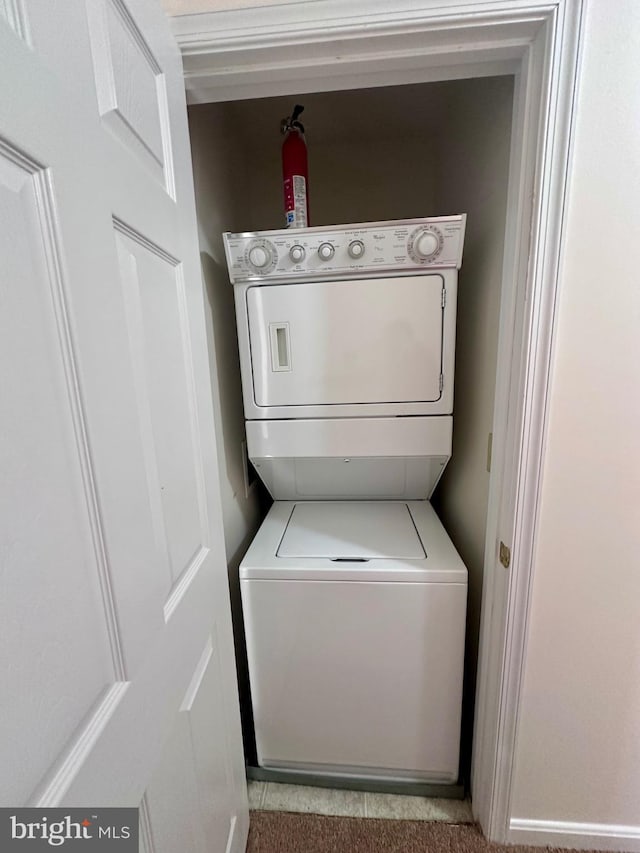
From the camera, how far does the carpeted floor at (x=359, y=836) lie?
1233 millimetres

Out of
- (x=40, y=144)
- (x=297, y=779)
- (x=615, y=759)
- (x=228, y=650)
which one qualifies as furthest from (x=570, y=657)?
(x=40, y=144)

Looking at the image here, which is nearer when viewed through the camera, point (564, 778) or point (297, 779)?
point (564, 778)

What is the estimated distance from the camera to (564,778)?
1184 millimetres

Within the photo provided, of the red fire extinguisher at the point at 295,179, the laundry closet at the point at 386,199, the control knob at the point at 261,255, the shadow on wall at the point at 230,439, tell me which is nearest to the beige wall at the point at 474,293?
the laundry closet at the point at 386,199

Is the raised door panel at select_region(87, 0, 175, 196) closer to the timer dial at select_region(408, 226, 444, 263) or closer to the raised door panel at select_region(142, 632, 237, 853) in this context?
the timer dial at select_region(408, 226, 444, 263)

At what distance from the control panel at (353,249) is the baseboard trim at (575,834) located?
6.06ft

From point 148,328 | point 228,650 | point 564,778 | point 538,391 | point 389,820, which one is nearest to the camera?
point 148,328

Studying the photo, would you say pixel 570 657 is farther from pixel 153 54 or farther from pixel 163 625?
pixel 153 54

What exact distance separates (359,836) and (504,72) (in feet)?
7.65

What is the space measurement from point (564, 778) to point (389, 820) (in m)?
0.61

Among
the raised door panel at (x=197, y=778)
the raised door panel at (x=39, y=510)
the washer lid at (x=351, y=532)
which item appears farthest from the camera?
the washer lid at (x=351, y=532)

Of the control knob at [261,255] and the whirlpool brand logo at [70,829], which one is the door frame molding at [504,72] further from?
the whirlpool brand logo at [70,829]

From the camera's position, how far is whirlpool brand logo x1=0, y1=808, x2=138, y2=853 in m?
0.38

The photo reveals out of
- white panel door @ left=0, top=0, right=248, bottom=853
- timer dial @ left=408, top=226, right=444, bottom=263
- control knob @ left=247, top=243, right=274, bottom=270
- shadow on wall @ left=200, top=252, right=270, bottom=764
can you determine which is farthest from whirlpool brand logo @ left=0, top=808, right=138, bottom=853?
timer dial @ left=408, top=226, right=444, bottom=263
